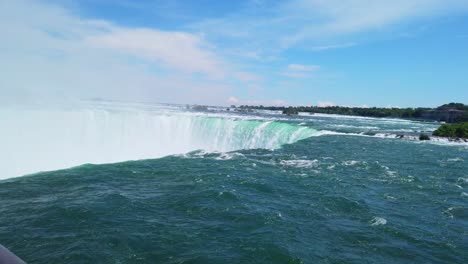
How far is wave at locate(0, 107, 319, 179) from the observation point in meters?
22.8

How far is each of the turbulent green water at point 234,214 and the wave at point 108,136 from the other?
1757 mm

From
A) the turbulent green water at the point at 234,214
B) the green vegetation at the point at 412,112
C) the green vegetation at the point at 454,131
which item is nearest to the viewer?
the turbulent green water at the point at 234,214

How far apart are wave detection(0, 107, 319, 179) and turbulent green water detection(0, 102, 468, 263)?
1.76 m

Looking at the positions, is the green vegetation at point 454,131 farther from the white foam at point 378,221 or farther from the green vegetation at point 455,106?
the green vegetation at point 455,106

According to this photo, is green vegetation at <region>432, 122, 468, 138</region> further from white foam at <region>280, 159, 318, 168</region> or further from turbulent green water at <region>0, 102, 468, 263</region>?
white foam at <region>280, 159, 318, 168</region>

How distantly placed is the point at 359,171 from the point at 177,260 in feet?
51.3

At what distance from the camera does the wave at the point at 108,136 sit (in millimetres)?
22781

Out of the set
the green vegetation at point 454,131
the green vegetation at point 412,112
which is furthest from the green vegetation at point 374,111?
the green vegetation at point 454,131

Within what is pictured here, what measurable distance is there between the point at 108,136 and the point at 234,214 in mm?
18931

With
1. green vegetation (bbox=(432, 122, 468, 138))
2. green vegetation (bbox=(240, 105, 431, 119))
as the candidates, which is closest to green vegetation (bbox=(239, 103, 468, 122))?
green vegetation (bbox=(240, 105, 431, 119))

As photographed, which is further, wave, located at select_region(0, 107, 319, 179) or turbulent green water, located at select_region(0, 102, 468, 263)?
wave, located at select_region(0, 107, 319, 179)

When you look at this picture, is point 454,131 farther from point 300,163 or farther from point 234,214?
point 234,214

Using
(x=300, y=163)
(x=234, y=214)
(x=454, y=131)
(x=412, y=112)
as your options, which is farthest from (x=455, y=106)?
(x=234, y=214)

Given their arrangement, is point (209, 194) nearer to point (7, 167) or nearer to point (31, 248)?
point (31, 248)
